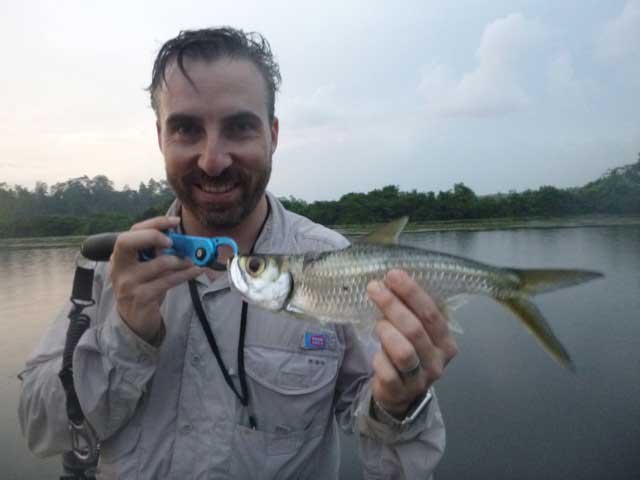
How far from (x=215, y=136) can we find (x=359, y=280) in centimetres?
128

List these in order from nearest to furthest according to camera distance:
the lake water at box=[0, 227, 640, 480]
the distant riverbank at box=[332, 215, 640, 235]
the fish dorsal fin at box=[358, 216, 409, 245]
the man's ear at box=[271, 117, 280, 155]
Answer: the fish dorsal fin at box=[358, 216, 409, 245]
the man's ear at box=[271, 117, 280, 155]
the lake water at box=[0, 227, 640, 480]
the distant riverbank at box=[332, 215, 640, 235]

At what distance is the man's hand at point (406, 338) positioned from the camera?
6.08 feet

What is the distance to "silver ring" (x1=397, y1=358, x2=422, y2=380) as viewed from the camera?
1.87m

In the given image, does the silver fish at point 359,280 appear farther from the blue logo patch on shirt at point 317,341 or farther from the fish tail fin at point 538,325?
the blue logo patch on shirt at point 317,341

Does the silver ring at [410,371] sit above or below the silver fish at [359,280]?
below

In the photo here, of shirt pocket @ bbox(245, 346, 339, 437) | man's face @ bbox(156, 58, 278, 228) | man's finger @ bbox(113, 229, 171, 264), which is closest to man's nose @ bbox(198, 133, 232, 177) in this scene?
man's face @ bbox(156, 58, 278, 228)

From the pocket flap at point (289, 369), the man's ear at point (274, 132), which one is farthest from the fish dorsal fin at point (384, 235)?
the man's ear at point (274, 132)

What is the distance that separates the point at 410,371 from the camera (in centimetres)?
188

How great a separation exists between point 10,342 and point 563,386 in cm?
1062

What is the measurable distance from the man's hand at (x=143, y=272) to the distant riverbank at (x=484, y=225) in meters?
16.4

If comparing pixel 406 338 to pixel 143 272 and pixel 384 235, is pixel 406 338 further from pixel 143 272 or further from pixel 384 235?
pixel 143 272

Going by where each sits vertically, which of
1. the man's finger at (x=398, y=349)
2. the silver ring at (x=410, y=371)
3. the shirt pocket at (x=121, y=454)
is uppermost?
the man's finger at (x=398, y=349)

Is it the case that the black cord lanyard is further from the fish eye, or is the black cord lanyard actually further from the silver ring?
the silver ring

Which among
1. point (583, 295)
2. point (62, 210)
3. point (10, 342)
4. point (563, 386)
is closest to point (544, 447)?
point (563, 386)
